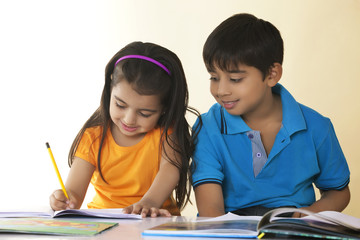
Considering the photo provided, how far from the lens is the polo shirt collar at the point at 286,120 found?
1442 mm

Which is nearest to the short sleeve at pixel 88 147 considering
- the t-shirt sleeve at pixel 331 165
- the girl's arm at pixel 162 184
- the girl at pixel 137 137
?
the girl at pixel 137 137

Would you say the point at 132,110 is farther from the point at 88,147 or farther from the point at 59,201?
the point at 59,201

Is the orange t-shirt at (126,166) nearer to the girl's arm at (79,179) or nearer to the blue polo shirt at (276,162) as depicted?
the girl's arm at (79,179)

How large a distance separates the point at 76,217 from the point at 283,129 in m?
0.70

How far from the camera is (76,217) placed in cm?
104

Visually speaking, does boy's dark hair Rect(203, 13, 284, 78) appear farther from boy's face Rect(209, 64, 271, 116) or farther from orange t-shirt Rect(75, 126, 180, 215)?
orange t-shirt Rect(75, 126, 180, 215)

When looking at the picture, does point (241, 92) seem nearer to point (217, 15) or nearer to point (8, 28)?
point (217, 15)

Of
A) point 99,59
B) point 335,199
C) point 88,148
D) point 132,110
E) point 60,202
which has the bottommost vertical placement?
point 335,199

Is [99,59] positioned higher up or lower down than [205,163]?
higher up

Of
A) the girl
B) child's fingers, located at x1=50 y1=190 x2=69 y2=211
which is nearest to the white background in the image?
the girl

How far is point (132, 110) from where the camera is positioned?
145 centimetres

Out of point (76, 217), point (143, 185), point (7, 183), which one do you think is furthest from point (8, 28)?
point (76, 217)

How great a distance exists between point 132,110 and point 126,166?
0.83ft

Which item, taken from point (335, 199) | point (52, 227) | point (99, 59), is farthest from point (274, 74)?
point (99, 59)
